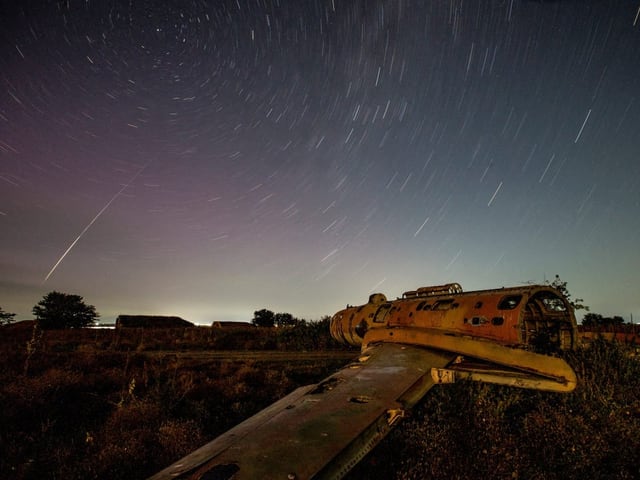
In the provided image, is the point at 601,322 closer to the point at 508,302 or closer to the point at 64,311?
the point at 508,302

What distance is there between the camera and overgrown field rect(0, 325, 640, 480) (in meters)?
4.29

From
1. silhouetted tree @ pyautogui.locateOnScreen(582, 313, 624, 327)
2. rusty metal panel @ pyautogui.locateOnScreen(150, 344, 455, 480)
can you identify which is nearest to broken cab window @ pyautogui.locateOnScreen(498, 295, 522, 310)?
rusty metal panel @ pyautogui.locateOnScreen(150, 344, 455, 480)

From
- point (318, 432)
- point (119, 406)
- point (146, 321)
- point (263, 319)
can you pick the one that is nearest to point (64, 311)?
point (146, 321)

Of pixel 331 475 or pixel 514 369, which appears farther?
pixel 514 369

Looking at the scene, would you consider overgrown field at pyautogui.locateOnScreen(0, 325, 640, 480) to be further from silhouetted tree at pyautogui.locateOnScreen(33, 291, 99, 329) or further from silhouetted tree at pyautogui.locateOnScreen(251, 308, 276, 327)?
silhouetted tree at pyautogui.locateOnScreen(251, 308, 276, 327)

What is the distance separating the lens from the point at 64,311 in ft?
171

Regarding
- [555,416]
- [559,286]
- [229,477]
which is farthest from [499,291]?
[559,286]

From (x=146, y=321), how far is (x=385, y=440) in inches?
1856

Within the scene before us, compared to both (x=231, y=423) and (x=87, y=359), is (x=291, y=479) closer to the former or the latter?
(x=231, y=423)

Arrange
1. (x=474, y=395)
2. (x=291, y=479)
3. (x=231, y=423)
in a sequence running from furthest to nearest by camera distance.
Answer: (x=231, y=423) → (x=474, y=395) → (x=291, y=479)

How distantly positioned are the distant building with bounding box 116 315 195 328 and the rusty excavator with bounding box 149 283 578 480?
4221 cm

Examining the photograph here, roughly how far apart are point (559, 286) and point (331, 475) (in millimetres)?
12274

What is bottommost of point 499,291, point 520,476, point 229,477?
point 520,476

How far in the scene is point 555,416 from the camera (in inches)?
208
